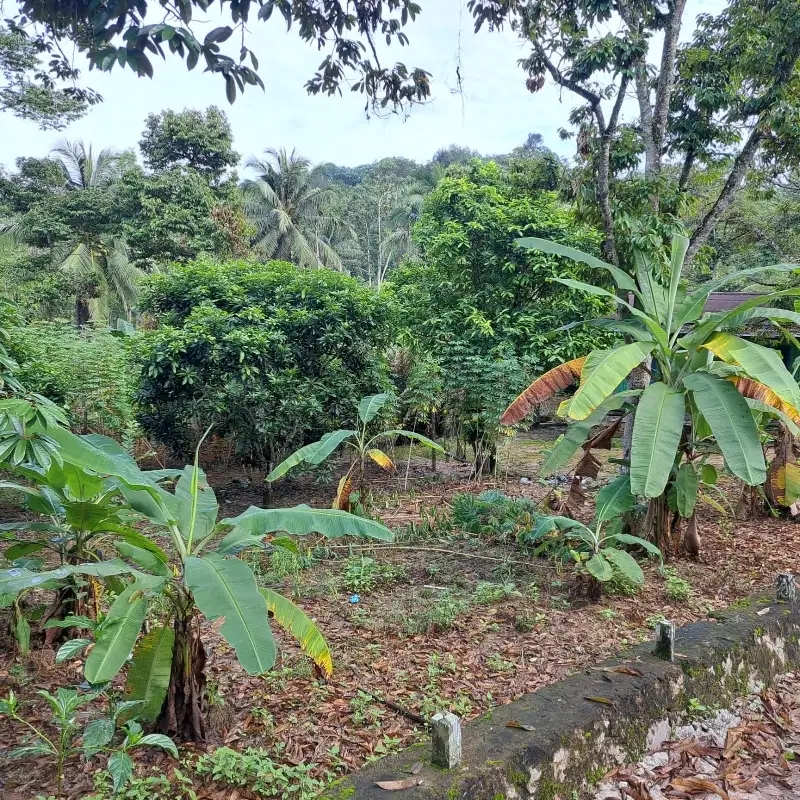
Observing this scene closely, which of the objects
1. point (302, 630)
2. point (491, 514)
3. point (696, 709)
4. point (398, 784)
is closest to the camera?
point (398, 784)

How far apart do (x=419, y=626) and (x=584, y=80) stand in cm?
621

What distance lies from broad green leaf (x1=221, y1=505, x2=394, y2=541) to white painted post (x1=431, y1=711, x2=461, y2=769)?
2.62 feet

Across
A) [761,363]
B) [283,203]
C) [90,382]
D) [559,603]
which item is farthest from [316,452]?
[283,203]

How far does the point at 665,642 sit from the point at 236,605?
2.22 m

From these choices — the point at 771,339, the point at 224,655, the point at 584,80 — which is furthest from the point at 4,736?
the point at 771,339

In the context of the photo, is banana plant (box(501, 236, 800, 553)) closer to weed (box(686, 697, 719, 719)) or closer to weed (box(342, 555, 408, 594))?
weed (box(686, 697, 719, 719))

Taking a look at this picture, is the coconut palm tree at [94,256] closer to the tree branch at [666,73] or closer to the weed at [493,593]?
the tree branch at [666,73]

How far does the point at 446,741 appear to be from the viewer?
2.08 meters

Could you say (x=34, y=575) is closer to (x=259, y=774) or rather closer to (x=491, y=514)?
(x=259, y=774)

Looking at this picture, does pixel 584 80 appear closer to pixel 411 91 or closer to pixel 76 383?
pixel 411 91

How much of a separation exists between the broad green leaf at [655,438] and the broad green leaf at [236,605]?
→ 236 cm

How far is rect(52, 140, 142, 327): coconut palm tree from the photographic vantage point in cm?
2095

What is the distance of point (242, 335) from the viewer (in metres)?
6.17

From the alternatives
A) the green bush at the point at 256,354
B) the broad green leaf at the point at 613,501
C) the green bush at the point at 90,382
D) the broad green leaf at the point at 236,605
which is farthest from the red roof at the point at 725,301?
the broad green leaf at the point at 236,605
